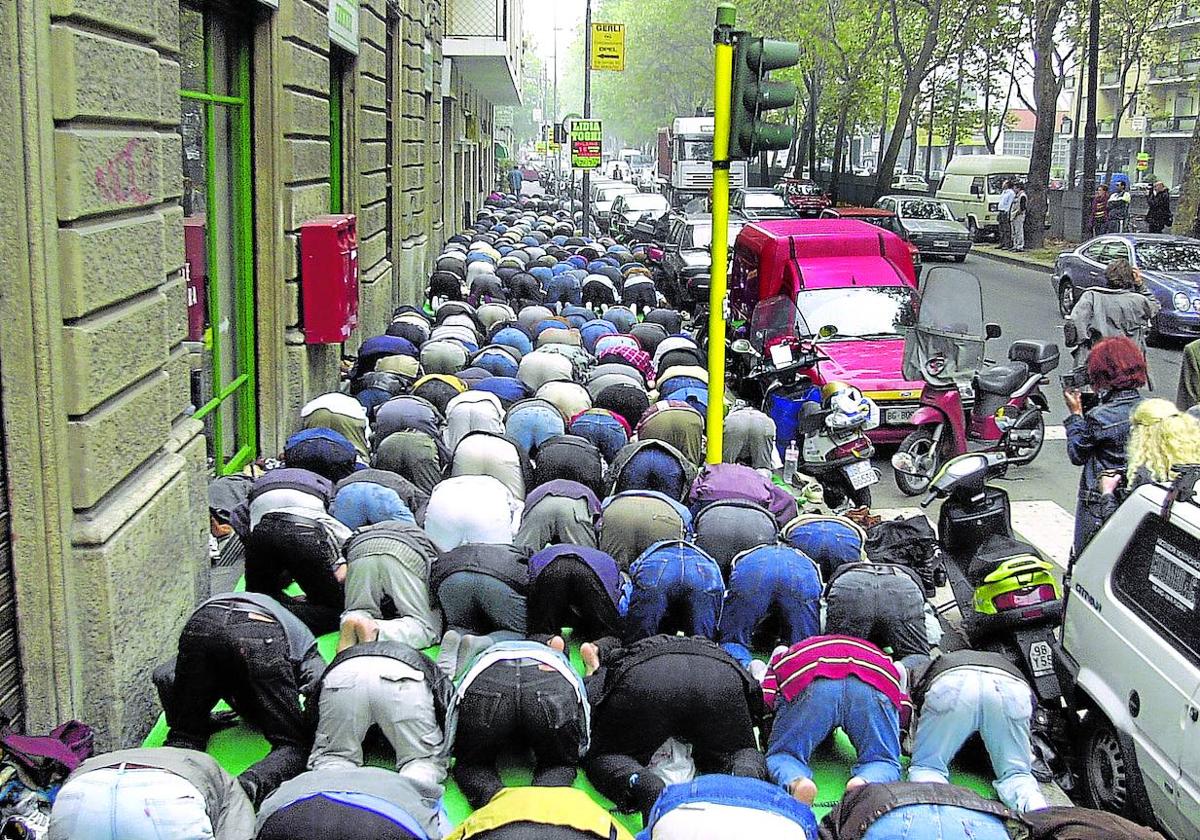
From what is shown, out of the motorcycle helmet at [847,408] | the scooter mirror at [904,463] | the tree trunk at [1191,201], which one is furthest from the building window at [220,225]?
the tree trunk at [1191,201]

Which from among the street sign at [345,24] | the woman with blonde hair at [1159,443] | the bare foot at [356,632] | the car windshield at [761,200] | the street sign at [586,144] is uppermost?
the street sign at [345,24]

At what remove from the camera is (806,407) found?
456 inches

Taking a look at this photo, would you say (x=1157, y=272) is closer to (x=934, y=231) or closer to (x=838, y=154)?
(x=934, y=231)

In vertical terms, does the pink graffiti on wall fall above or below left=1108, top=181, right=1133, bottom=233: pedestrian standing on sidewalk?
above

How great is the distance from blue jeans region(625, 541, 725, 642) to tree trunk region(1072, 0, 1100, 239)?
2922cm

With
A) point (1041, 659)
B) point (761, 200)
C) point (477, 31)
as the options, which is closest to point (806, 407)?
point (1041, 659)

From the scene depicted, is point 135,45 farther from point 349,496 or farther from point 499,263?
point 499,263

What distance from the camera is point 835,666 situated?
20.1ft

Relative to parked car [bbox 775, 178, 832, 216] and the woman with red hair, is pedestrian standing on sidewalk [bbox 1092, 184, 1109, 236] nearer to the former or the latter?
parked car [bbox 775, 178, 832, 216]

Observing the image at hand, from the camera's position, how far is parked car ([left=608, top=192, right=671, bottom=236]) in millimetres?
38906

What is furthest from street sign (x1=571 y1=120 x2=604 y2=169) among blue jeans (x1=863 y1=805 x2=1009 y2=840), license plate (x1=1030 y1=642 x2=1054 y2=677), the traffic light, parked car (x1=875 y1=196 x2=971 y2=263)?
blue jeans (x1=863 y1=805 x2=1009 y2=840)

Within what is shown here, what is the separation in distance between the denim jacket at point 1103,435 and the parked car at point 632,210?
29168 millimetres

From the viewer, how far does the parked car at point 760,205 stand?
1276 inches

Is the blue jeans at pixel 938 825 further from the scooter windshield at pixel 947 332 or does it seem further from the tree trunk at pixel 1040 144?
the tree trunk at pixel 1040 144
